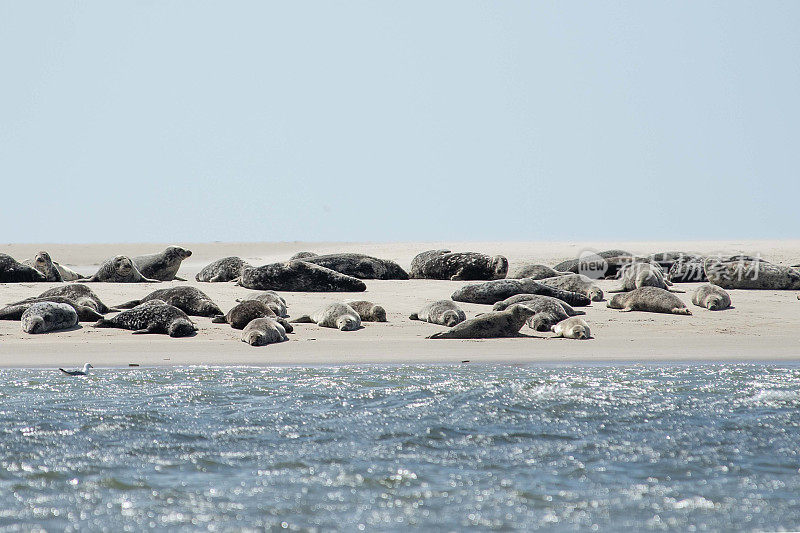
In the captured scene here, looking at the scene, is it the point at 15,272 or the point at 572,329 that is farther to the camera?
the point at 15,272

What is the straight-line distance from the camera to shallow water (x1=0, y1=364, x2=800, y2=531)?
12.7 ft

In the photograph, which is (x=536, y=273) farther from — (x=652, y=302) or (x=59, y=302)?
(x=59, y=302)

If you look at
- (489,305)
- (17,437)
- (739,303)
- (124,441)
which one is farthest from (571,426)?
(739,303)

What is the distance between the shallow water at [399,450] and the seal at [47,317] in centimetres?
223

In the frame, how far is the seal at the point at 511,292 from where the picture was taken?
1172cm

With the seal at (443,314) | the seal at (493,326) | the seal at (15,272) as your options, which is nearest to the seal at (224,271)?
the seal at (15,272)

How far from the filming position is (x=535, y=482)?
4.34 m

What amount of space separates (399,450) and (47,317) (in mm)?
5812

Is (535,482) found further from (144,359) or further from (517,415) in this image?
(144,359)

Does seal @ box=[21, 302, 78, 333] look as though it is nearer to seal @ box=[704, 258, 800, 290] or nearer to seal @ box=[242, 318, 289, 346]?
seal @ box=[242, 318, 289, 346]

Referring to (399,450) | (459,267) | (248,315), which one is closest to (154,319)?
(248,315)

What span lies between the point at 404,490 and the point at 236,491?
0.77 meters

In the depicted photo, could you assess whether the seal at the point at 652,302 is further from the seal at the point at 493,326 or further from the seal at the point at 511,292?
the seal at the point at 493,326

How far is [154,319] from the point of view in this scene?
9516 mm
